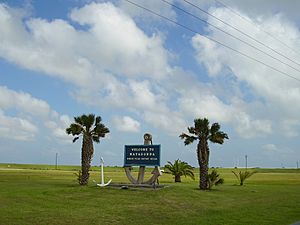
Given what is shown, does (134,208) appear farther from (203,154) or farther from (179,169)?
(179,169)

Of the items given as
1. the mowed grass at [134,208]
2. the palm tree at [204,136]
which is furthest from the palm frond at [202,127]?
the mowed grass at [134,208]

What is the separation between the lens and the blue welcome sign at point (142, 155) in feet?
105

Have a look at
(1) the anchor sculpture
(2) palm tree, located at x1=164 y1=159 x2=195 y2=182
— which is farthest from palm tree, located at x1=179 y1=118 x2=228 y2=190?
(2) palm tree, located at x1=164 y1=159 x2=195 y2=182

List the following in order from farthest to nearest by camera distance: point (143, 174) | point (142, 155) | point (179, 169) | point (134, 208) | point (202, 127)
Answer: point (179, 169) < point (202, 127) < point (142, 155) < point (143, 174) < point (134, 208)

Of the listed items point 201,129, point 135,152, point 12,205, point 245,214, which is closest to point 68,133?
point 135,152

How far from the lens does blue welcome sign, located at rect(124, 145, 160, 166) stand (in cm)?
3189

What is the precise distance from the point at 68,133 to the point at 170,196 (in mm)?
14281

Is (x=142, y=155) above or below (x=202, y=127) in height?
below

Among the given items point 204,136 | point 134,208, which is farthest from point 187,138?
point 134,208

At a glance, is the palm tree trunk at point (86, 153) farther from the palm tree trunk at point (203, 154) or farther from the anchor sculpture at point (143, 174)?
A: the palm tree trunk at point (203, 154)

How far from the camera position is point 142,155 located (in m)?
32.5

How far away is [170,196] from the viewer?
26.9 metres

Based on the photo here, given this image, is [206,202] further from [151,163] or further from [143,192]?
[151,163]

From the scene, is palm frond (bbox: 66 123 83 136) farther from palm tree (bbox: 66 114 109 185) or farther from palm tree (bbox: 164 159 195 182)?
palm tree (bbox: 164 159 195 182)
